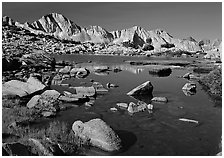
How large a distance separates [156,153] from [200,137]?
9.53 ft

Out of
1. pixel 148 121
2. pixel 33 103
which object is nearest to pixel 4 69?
pixel 33 103

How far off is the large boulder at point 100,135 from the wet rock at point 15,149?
8.35 ft

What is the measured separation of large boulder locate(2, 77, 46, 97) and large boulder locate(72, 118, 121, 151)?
8.43m

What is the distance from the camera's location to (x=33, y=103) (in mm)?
16266

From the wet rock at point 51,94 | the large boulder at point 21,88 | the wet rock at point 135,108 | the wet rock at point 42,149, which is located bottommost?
the wet rock at point 42,149

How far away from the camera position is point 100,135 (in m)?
10.9

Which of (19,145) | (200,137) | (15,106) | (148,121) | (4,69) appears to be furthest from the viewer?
(4,69)

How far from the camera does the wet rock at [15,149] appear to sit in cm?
867

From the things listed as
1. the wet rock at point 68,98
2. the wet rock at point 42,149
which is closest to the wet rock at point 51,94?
the wet rock at point 68,98


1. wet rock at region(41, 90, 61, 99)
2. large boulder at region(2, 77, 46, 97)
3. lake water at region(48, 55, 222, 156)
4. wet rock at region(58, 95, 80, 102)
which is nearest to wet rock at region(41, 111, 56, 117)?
lake water at region(48, 55, 222, 156)

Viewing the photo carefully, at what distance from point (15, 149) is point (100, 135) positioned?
10.8 ft

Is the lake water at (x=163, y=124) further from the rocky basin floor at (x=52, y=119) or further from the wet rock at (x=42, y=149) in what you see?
the wet rock at (x=42, y=149)

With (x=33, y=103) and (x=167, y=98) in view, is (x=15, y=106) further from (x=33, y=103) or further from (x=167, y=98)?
(x=167, y=98)

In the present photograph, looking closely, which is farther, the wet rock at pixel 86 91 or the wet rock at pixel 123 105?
the wet rock at pixel 86 91
